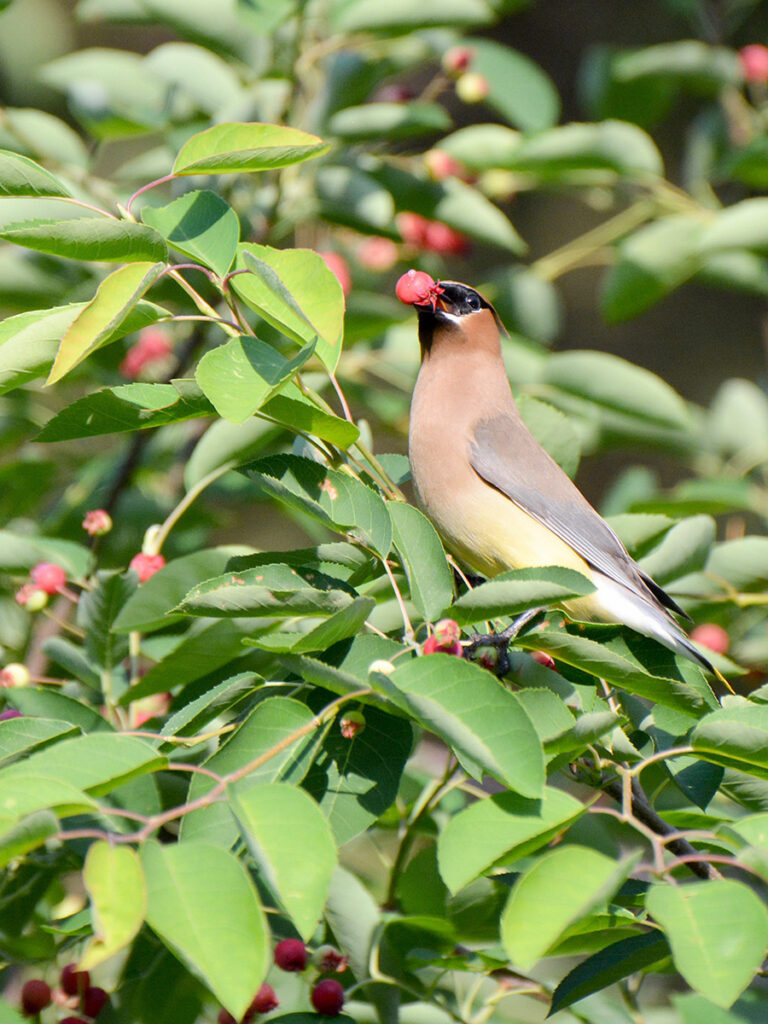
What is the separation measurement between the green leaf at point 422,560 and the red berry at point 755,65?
8.99 feet

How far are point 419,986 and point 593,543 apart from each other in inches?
41.1

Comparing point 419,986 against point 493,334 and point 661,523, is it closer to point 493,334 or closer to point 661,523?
point 661,523

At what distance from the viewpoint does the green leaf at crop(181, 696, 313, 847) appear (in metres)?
1.60

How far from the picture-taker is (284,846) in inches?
50.9

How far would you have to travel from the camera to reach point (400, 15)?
9.94 ft

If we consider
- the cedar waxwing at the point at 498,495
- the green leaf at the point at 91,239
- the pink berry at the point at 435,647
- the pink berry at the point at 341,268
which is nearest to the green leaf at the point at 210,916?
the pink berry at the point at 435,647

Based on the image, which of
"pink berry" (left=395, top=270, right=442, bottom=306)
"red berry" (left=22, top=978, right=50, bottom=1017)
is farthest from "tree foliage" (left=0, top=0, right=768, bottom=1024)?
"pink berry" (left=395, top=270, right=442, bottom=306)

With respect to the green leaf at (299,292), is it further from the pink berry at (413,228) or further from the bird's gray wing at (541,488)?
the pink berry at (413,228)

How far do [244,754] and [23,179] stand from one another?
2.88ft

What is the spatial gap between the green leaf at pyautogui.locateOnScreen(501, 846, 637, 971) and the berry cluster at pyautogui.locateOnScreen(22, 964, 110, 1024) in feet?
3.46

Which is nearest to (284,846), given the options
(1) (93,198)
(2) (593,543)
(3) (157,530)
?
(3) (157,530)

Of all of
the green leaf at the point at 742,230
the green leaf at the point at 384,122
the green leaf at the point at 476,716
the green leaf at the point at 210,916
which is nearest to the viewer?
the green leaf at the point at 210,916

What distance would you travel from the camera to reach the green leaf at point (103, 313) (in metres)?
1.54

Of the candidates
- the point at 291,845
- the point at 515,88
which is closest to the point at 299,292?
the point at 291,845
